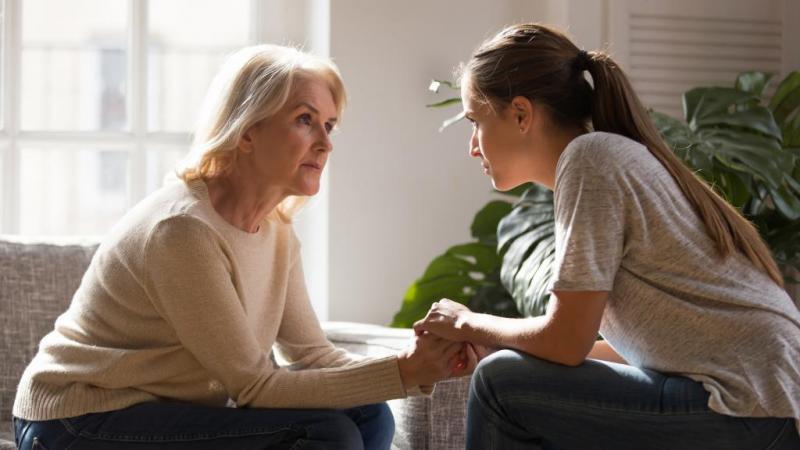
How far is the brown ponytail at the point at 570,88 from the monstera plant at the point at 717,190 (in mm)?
537

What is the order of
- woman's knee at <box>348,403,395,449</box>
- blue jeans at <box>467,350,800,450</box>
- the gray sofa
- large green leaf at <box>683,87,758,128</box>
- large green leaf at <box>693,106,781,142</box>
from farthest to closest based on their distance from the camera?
large green leaf at <box>683,87,758,128</box>, large green leaf at <box>693,106,781,142</box>, the gray sofa, woman's knee at <box>348,403,395,449</box>, blue jeans at <box>467,350,800,450</box>

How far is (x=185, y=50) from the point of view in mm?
3502

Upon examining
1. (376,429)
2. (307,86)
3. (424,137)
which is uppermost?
(307,86)

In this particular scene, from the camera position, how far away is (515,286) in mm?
2723

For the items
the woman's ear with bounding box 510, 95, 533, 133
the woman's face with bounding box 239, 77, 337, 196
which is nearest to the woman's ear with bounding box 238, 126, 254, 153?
the woman's face with bounding box 239, 77, 337, 196

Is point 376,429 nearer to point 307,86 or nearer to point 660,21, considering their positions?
point 307,86

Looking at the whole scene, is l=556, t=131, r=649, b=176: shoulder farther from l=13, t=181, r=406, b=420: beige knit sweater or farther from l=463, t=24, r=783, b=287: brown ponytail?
l=13, t=181, r=406, b=420: beige knit sweater

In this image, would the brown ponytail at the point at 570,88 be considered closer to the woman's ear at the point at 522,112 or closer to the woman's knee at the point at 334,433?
the woman's ear at the point at 522,112

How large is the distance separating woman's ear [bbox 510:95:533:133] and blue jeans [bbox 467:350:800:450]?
414 mm

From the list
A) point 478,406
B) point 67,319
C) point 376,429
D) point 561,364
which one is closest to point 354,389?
point 376,429

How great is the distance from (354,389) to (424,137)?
1.56 metres

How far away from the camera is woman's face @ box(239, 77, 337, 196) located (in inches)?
85.7

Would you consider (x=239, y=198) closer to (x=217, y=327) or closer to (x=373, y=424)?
(x=217, y=327)

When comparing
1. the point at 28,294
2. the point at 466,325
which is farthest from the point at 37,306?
the point at 466,325
